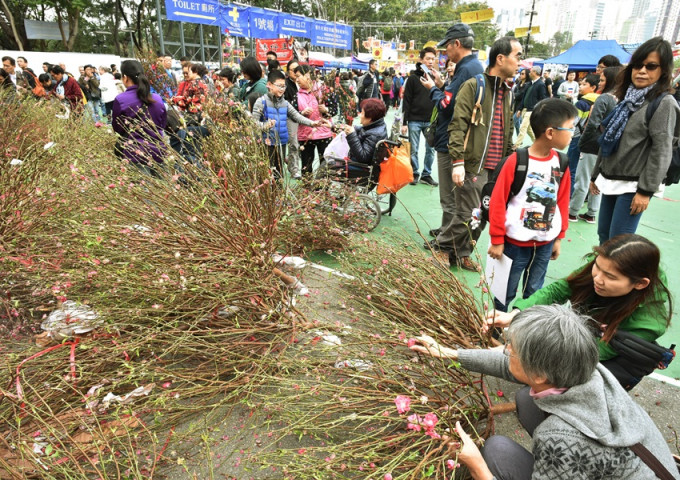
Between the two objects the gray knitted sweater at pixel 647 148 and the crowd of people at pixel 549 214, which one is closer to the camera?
the crowd of people at pixel 549 214

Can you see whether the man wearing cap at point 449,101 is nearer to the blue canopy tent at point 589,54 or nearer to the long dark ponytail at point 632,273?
the long dark ponytail at point 632,273

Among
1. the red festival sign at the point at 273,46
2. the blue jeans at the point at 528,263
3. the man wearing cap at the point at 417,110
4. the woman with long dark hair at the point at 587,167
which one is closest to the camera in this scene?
the blue jeans at the point at 528,263

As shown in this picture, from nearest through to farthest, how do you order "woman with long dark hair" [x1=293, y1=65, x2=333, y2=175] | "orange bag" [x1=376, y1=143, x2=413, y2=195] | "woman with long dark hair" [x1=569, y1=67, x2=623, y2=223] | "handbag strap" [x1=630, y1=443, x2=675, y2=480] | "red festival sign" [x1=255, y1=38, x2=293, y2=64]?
"handbag strap" [x1=630, y1=443, x2=675, y2=480] < "orange bag" [x1=376, y1=143, x2=413, y2=195] < "woman with long dark hair" [x1=569, y1=67, x2=623, y2=223] < "woman with long dark hair" [x1=293, y1=65, x2=333, y2=175] < "red festival sign" [x1=255, y1=38, x2=293, y2=64]

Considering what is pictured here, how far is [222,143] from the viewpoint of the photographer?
257 cm

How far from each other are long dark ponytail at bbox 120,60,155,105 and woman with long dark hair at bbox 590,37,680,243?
3.62 metres

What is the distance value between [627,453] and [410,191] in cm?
464

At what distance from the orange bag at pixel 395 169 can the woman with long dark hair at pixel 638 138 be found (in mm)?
1492

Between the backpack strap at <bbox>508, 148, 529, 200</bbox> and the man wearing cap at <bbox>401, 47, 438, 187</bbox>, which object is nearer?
the backpack strap at <bbox>508, 148, 529, 200</bbox>

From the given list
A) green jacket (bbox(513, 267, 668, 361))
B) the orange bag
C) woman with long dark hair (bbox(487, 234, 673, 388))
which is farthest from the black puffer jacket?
green jacket (bbox(513, 267, 668, 361))

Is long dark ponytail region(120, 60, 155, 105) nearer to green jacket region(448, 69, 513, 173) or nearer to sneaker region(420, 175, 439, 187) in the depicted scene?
green jacket region(448, 69, 513, 173)

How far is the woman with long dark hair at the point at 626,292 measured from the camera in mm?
1538

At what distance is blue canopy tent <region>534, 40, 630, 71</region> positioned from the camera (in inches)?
702

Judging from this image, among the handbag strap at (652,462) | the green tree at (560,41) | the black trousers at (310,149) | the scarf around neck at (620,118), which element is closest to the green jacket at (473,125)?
the scarf around neck at (620,118)

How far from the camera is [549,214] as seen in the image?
223cm
